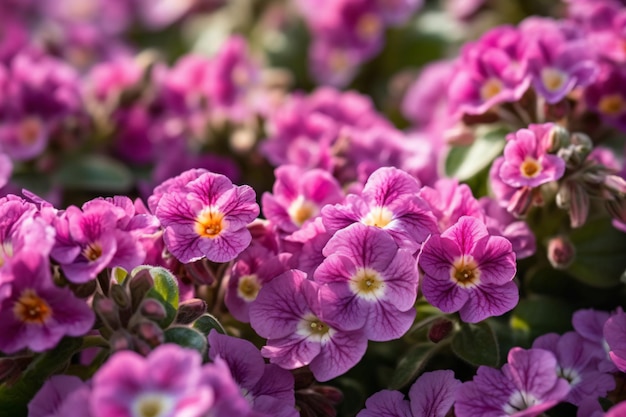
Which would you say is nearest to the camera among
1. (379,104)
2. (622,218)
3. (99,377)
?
(99,377)

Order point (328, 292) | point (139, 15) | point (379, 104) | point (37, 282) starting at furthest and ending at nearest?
point (139, 15)
point (379, 104)
point (328, 292)
point (37, 282)

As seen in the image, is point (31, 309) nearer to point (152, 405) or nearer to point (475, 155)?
point (152, 405)

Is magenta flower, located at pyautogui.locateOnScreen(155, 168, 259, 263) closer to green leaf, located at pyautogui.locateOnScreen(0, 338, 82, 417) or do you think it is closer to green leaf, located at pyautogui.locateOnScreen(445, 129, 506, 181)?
green leaf, located at pyautogui.locateOnScreen(0, 338, 82, 417)

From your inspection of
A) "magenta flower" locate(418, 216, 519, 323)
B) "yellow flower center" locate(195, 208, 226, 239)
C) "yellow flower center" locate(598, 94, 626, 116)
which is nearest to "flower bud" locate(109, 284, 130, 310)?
"yellow flower center" locate(195, 208, 226, 239)

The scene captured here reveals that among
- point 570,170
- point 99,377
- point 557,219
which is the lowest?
point 557,219

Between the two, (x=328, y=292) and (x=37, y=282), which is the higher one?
(x=37, y=282)

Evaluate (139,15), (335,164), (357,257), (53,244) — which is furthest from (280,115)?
(139,15)

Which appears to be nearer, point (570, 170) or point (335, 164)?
point (570, 170)

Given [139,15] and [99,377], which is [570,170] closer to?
[99,377]
